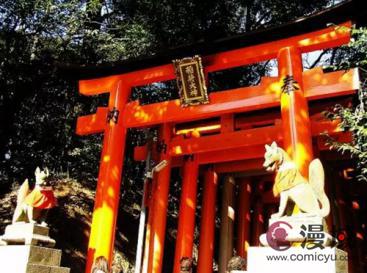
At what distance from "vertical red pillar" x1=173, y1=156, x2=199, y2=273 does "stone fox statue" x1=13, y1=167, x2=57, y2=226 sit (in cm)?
389

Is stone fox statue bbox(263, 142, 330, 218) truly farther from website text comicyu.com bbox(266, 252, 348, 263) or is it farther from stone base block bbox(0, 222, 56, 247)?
stone base block bbox(0, 222, 56, 247)

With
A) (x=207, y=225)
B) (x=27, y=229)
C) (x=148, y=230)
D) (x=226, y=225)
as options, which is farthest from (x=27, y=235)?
(x=226, y=225)

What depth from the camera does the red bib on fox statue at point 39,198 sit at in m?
6.71

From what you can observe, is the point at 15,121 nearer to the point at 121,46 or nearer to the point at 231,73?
the point at 121,46

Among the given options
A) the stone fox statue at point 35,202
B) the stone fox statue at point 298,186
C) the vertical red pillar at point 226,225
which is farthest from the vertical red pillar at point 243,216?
the stone fox statue at point 298,186

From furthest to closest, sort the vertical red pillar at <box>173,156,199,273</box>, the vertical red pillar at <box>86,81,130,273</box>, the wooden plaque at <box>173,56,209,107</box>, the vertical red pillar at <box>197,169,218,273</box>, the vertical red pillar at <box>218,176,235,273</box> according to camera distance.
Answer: the vertical red pillar at <box>218,176,235,273</box>, the vertical red pillar at <box>197,169,218,273</box>, the vertical red pillar at <box>173,156,199,273</box>, the wooden plaque at <box>173,56,209,107</box>, the vertical red pillar at <box>86,81,130,273</box>

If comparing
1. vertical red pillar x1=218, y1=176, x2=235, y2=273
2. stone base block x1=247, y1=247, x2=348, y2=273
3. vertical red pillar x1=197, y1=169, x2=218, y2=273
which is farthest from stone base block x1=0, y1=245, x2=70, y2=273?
vertical red pillar x1=218, y1=176, x2=235, y2=273

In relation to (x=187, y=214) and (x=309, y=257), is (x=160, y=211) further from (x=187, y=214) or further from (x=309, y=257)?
(x=309, y=257)

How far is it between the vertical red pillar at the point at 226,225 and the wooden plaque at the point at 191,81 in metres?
4.34

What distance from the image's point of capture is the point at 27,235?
6.42 metres

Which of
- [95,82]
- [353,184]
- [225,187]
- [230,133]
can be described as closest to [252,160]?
[225,187]

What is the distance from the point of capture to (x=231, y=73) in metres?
13.1

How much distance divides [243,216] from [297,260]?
836 centimetres

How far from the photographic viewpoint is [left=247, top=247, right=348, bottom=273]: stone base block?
4.40 metres
